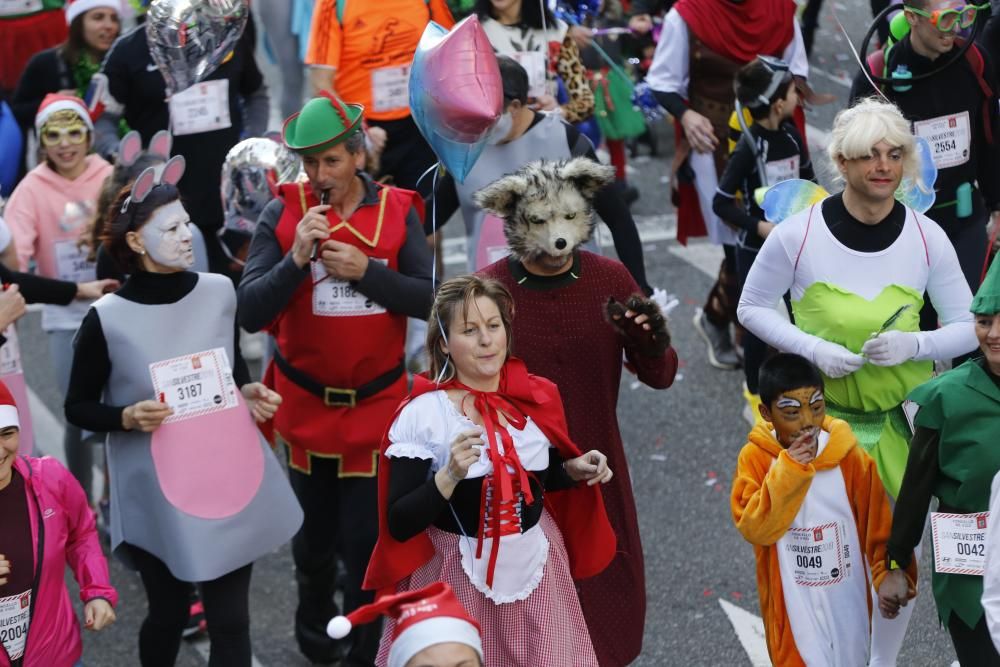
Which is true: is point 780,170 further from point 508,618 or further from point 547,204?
point 508,618

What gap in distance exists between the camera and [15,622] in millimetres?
4363

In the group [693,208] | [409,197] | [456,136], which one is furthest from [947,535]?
[693,208]

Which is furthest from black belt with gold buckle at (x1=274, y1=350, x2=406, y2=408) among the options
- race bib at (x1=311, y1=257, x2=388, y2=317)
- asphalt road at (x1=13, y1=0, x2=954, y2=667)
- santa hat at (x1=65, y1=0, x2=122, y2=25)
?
santa hat at (x1=65, y1=0, x2=122, y2=25)

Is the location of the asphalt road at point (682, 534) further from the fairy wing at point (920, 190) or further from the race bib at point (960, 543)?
the race bib at point (960, 543)

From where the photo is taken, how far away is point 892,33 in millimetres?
6633

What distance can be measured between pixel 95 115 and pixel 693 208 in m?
2.92

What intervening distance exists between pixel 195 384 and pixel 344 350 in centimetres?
56

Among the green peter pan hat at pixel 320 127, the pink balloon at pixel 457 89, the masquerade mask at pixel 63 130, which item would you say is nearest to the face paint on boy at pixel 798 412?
the pink balloon at pixel 457 89

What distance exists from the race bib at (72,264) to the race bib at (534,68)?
78.9 inches

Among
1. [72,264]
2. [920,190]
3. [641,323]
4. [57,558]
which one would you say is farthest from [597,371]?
[72,264]

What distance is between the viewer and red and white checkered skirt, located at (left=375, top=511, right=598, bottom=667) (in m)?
4.14

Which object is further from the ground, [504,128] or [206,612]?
[504,128]

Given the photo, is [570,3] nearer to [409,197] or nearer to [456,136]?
[409,197]

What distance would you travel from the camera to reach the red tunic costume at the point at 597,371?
4754mm
